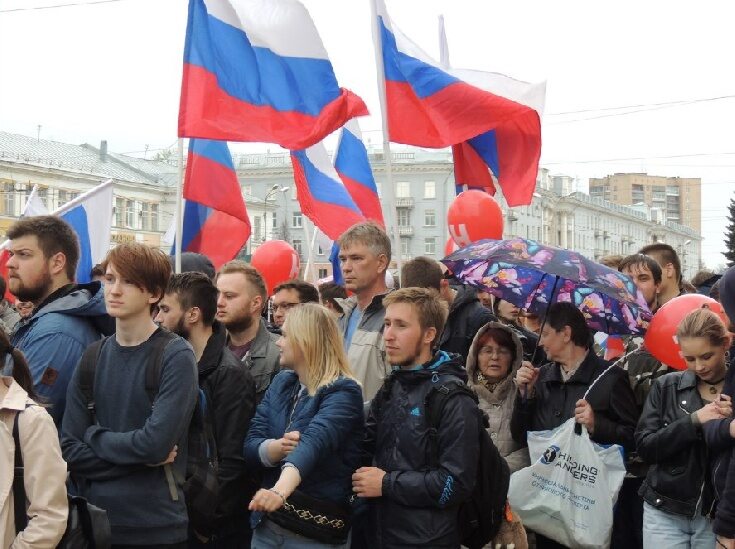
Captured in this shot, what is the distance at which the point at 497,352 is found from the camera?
5961mm

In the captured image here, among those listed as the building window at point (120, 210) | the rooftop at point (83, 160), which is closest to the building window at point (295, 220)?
the rooftop at point (83, 160)

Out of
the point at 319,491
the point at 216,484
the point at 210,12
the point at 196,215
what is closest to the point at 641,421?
the point at 319,491

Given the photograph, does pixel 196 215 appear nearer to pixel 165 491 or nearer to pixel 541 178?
pixel 165 491

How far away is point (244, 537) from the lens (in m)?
5.12

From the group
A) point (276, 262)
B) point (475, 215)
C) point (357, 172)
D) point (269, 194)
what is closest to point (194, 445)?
point (475, 215)

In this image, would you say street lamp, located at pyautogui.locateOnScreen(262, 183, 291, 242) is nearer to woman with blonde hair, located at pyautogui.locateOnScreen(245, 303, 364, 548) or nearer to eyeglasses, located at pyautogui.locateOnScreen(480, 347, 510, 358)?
eyeglasses, located at pyautogui.locateOnScreen(480, 347, 510, 358)

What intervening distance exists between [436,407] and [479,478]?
43 centimetres

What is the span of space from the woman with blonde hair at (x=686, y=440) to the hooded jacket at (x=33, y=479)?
2916 mm

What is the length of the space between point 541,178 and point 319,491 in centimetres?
8927

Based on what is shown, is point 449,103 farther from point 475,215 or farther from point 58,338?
point 58,338

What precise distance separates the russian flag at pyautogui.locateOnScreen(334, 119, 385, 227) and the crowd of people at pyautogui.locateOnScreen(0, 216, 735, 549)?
446 centimetres

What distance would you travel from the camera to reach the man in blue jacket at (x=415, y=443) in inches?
170

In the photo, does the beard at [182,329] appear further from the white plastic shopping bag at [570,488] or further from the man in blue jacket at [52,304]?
the white plastic shopping bag at [570,488]

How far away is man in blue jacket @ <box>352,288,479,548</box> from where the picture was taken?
14.1 ft
